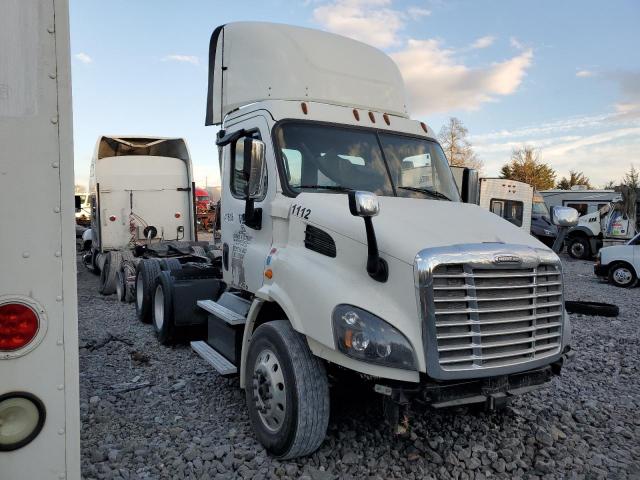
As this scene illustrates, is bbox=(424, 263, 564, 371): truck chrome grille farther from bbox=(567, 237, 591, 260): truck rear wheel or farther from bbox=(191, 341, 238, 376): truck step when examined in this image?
bbox=(567, 237, 591, 260): truck rear wheel

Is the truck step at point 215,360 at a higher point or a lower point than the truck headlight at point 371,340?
lower

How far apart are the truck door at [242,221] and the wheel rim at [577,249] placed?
20.1 m

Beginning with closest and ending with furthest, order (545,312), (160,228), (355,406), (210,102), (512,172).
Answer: (545,312) < (355,406) < (210,102) < (160,228) < (512,172)

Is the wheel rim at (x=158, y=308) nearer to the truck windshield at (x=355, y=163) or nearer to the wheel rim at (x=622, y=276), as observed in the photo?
the truck windshield at (x=355, y=163)

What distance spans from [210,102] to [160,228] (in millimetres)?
6696

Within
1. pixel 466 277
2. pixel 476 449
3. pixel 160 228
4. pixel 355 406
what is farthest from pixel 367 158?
pixel 160 228

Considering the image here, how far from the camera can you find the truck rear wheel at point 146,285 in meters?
7.37

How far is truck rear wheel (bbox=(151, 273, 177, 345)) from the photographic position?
6312 millimetres

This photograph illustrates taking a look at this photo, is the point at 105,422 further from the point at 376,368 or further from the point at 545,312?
the point at 545,312

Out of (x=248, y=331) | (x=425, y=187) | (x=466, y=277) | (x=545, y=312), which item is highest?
(x=425, y=187)

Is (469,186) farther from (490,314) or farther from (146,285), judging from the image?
(146,285)

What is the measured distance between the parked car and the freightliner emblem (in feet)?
39.6

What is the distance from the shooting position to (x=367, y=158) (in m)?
4.27

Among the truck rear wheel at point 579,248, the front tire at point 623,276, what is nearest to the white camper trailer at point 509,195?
the front tire at point 623,276
